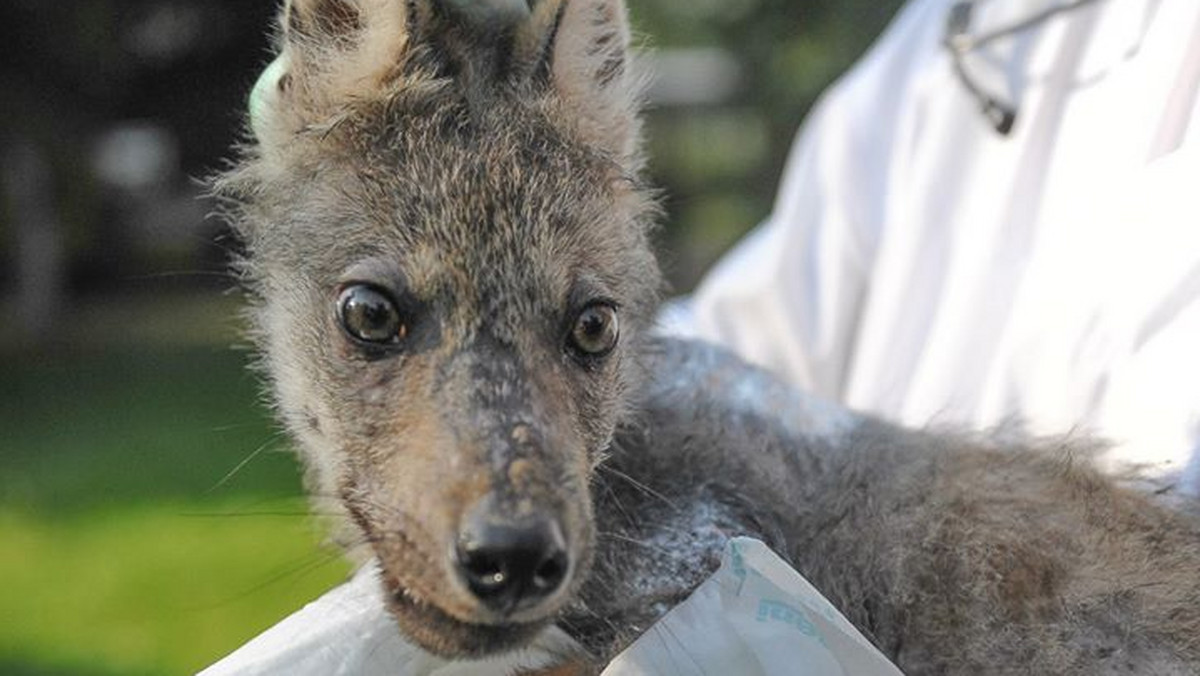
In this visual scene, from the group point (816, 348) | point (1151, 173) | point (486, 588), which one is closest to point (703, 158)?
point (816, 348)

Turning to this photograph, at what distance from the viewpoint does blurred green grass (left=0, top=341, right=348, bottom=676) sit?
6215 millimetres

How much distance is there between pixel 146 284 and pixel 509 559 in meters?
12.2

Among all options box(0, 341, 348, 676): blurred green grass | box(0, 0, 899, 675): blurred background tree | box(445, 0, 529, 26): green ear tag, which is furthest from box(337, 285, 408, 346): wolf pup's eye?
box(0, 0, 899, 675): blurred background tree

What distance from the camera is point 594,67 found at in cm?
244

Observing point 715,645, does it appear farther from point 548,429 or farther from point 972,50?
point 972,50

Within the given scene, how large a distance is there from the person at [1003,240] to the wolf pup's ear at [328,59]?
3.62 ft

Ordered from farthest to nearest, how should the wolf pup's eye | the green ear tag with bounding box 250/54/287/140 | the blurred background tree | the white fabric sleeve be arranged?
the blurred background tree
the white fabric sleeve
the green ear tag with bounding box 250/54/287/140
the wolf pup's eye

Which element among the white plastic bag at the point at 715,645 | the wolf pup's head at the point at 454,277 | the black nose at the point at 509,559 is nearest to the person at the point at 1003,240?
the white plastic bag at the point at 715,645

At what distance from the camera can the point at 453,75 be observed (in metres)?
2.26

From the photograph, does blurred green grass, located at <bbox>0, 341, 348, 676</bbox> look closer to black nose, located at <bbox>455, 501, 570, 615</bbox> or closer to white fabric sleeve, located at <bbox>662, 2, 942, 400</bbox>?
white fabric sleeve, located at <bbox>662, 2, 942, 400</bbox>

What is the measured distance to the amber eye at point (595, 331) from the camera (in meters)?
2.17

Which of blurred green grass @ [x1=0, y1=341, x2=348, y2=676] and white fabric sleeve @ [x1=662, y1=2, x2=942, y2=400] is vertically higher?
white fabric sleeve @ [x1=662, y1=2, x2=942, y2=400]

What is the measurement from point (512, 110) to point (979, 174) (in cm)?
134

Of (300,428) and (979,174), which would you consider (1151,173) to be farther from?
(300,428)
